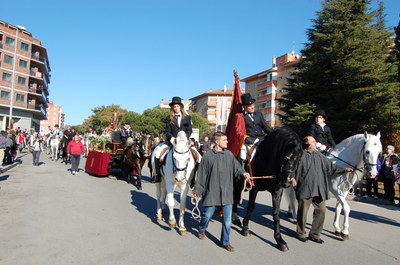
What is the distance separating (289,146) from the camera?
5.82 metres

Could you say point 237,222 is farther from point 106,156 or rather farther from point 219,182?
point 106,156

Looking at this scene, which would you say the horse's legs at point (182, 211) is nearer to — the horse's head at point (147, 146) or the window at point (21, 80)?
the horse's head at point (147, 146)

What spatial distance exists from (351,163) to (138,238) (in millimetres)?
4719

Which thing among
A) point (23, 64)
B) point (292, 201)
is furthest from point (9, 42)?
point (292, 201)

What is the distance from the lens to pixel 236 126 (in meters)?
7.21

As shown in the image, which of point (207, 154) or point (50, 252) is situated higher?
point (207, 154)

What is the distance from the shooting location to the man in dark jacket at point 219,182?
5625 mm

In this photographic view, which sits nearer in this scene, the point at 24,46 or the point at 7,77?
the point at 7,77

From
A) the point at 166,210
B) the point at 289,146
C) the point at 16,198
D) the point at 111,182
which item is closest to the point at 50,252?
the point at 166,210

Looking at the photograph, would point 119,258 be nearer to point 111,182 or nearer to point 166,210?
point 166,210

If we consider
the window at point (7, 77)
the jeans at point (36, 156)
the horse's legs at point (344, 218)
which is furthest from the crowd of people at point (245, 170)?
the window at point (7, 77)

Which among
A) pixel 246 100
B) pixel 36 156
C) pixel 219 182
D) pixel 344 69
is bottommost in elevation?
pixel 36 156

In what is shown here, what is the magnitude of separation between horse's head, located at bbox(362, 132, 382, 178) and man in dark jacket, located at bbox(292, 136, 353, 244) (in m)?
0.83

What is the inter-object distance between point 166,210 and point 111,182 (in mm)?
6062
